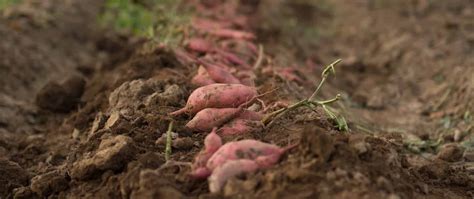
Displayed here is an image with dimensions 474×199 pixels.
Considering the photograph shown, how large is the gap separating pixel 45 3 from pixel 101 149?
3333mm

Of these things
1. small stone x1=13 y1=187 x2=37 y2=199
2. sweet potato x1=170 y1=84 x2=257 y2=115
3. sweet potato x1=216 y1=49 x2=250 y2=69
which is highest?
sweet potato x1=216 y1=49 x2=250 y2=69

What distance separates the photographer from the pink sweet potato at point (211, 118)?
2.88 meters

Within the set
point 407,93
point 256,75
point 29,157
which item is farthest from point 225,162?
point 407,93

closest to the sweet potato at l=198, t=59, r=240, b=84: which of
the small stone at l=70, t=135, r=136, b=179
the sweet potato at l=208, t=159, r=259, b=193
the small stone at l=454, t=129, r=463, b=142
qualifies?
the small stone at l=70, t=135, r=136, b=179

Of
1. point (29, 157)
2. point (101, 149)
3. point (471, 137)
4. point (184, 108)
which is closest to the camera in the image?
point (101, 149)

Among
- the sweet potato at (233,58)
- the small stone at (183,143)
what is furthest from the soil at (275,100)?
the sweet potato at (233,58)

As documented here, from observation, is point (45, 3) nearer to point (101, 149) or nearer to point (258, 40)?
point (258, 40)

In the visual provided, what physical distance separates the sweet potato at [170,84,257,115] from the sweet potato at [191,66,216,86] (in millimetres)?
416

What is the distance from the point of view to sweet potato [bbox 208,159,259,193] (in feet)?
7.63

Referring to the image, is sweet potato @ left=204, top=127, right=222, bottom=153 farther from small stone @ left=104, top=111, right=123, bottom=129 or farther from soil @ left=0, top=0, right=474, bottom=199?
small stone @ left=104, top=111, right=123, bottom=129

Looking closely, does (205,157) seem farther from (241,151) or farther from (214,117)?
(214,117)

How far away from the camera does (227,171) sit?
234cm

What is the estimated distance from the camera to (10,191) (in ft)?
9.32

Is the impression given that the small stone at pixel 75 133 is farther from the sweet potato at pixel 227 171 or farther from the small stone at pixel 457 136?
the small stone at pixel 457 136
